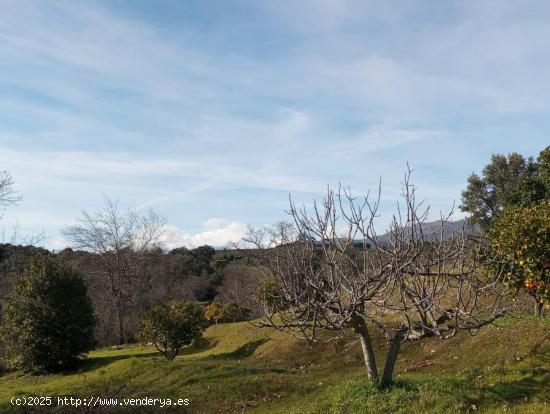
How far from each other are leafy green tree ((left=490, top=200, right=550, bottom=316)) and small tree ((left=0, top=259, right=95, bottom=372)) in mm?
23239

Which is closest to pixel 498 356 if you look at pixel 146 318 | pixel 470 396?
pixel 470 396

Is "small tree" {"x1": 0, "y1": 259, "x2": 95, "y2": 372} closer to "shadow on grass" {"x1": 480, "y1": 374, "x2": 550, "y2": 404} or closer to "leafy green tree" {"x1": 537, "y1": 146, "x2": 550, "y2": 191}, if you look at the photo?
"shadow on grass" {"x1": 480, "y1": 374, "x2": 550, "y2": 404}

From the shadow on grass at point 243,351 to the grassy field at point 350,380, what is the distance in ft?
5.61

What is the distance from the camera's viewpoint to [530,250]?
554 inches

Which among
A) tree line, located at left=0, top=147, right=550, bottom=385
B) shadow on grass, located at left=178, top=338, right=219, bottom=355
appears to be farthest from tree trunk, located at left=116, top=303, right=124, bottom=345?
shadow on grass, located at left=178, top=338, right=219, bottom=355

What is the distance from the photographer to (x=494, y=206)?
40.4m

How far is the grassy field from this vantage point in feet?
33.6

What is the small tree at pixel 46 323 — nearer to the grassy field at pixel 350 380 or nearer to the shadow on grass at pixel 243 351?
the grassy field at pixel 350 380

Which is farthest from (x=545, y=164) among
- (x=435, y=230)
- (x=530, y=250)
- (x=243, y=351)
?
(x=243, y=351)

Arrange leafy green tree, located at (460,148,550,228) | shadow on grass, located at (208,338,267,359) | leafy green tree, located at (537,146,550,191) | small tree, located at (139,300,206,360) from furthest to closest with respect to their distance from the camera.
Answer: leafy green tree, located at (460,148,550,228)
shadow on grass, located at (208,338,267,359)
small tree, located at (139,300,206,360)
leafy green tree, located at (537,146,550,191)

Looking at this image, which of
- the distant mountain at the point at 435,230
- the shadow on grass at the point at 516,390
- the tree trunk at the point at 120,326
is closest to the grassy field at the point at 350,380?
the shadow on grass at the point at 516,390

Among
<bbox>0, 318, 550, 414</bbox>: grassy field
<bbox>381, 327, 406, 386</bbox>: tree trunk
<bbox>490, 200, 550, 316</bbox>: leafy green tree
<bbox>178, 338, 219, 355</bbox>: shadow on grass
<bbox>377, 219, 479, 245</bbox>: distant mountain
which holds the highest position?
<bbox>377, 219, 479, 245</bbox>: distant mountain

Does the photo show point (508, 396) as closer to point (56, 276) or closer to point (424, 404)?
point (424, 404)

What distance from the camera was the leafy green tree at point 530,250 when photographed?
13.9 m
